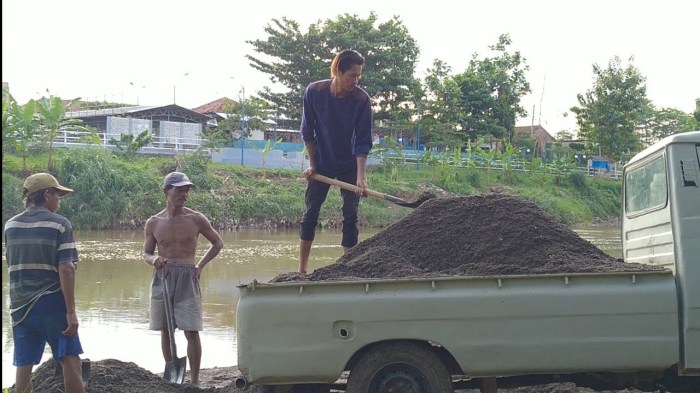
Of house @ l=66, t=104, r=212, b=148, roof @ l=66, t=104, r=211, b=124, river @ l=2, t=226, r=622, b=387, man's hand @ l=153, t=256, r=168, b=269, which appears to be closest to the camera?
man's hand @ l=153, t=256, r=168, b=269

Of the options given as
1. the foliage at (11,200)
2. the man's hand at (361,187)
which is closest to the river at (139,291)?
the foliage at (11,200)

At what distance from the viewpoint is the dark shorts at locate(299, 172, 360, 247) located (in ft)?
20.9

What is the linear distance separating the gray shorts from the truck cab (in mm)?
3077

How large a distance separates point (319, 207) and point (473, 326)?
241 centimetres

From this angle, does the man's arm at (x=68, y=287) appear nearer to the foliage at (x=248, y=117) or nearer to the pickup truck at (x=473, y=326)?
the pickup truck at (x=473, y=326)

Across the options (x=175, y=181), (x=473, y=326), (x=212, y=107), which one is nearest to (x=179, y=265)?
(x=175, y=181)

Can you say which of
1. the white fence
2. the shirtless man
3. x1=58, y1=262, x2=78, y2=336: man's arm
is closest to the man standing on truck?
the shirtless man

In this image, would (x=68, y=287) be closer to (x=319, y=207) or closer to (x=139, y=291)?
(x=319, y=207)

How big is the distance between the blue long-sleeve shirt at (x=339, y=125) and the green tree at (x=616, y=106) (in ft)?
130

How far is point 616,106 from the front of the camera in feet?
145

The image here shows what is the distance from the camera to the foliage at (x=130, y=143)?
29484mm

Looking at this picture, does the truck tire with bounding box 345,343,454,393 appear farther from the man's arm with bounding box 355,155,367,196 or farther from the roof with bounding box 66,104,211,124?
the roof with bounding box 66,104,211,124

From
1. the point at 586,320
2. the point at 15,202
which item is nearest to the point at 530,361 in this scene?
the point at 586,320

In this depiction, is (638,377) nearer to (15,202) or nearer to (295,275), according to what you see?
(295,275)
